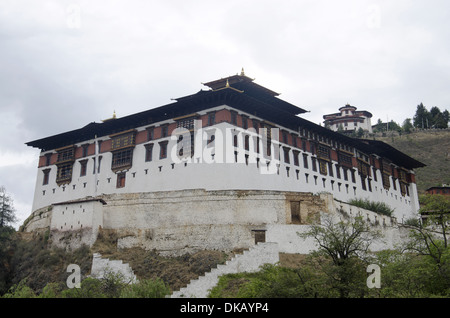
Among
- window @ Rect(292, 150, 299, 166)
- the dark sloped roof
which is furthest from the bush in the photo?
window @ Rect(292, 150, 299, 166)

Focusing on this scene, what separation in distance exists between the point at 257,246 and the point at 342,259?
7881 millimetres

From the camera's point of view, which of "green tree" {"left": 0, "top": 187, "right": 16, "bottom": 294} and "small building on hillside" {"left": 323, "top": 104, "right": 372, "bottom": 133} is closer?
"green tree" {"left": 0, "top": 187, "right": 16, "bottom": 294}

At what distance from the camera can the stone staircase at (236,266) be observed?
36.9 metres

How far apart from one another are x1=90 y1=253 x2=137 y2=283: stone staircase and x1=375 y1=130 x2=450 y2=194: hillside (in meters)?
66.6

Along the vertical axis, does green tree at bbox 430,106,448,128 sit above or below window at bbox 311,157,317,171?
above

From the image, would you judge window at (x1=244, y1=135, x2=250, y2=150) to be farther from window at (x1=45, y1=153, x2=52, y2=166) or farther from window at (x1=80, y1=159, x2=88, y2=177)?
window at (x1=45, y1=153, x2=52, y2=166)

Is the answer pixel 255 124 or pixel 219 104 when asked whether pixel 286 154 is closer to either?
pixel 255 124

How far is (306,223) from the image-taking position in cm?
4506

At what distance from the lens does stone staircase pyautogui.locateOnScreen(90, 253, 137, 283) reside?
4144cm

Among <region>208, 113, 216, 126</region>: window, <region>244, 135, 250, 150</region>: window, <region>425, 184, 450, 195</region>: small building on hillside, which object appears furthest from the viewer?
<region>425, 184, 450, 195</region>: small building on hillside

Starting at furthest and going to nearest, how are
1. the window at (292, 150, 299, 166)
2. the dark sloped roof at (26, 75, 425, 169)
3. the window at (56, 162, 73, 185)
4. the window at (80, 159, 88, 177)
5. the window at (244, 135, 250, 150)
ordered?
1. the window at (56, 162, 73, 185)
2. the window at (80, 159, 88, 177)
3. the window at (292, 150, 299, 166)
4. the dark sloped roof at (26, 75, 425, 169)
5. the window at (244, 135, 250, 150)

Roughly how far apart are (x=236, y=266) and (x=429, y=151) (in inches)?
3500
